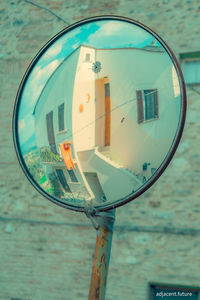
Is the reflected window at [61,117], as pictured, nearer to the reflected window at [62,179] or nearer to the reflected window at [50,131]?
the reflected window at [50,131]

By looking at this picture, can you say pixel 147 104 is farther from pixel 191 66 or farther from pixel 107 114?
pixel 191 66

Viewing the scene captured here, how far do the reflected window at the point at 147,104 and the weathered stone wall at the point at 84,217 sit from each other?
5.15 m

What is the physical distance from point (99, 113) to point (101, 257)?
683mm

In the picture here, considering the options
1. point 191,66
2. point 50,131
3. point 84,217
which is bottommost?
point 50,131

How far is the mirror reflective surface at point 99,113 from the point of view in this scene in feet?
6.94

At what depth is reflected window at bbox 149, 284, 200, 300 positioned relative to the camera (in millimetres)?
7055

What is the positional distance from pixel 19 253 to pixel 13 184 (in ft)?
3.91

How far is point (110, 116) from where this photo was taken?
88.3 inches

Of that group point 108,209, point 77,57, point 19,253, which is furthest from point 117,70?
point 19,253

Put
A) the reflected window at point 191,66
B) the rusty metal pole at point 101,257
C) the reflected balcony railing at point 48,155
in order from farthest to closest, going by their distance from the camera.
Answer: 1. the reflected window at point 191,66
2. the reflected balcony railing at point 48,155
3. the rusty metal pole at point 101,257

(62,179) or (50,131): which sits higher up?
(50,131)

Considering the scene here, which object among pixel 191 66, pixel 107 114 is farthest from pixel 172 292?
pixel 107 114

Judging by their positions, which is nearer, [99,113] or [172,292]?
[99,113]

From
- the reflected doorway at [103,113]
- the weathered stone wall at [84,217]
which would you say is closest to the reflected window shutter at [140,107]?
the reflected doorway at [103,113]
